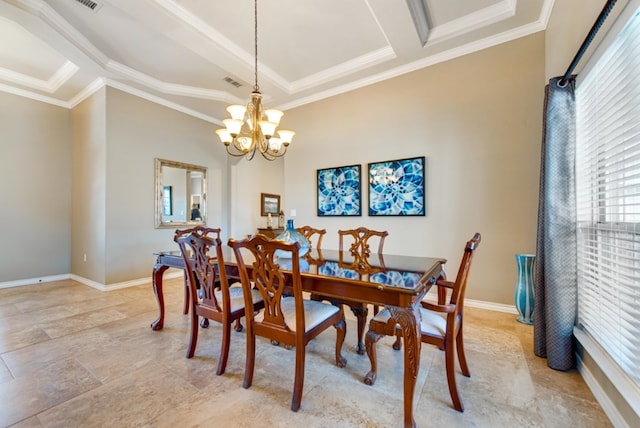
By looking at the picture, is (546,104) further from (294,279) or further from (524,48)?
(294,279)

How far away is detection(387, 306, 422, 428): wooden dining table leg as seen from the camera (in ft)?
4.38

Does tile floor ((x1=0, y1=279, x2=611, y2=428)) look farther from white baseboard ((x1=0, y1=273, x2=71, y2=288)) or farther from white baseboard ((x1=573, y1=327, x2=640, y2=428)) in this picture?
white baseboard ((x1=0, y1=273, x2=71, y2=288))

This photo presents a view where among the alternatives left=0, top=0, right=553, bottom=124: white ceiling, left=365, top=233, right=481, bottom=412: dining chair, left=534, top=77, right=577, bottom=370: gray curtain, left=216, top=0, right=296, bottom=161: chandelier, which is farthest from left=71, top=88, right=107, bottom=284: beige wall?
left=534, top=77, right=577, bottom=370: gray curtain

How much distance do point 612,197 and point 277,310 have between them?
2054mm

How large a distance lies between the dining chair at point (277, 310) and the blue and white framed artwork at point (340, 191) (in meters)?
2.29

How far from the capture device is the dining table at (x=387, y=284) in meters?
1.34

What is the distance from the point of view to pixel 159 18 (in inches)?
105

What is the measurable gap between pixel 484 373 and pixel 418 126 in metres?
2.75

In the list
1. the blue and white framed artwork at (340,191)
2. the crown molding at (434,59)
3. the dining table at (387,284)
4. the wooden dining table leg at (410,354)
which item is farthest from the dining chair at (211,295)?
the crown molding at (434,59)

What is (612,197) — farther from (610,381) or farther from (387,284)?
(387,284)

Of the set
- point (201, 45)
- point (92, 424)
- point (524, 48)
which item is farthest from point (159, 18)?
point (524, 48)

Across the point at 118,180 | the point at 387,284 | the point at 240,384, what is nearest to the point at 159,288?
the point at 240,384

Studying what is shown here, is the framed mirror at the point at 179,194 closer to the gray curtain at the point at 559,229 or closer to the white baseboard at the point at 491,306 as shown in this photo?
the white baseboard at the point at 491,306

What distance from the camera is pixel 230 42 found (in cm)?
324
